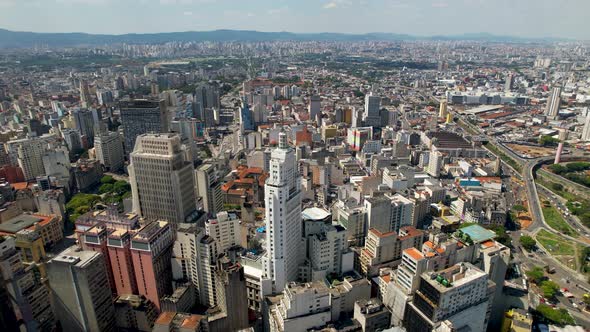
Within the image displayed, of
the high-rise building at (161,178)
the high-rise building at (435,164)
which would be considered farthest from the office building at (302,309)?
the high-rise building at (435,164)

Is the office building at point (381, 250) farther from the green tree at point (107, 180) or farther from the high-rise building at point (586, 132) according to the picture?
the high-rise building at point (586, 132)

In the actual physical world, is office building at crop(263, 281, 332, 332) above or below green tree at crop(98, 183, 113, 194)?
above

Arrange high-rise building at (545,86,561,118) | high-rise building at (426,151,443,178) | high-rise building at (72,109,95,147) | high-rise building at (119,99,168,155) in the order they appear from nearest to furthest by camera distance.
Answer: high-rise building at (426,151,443,178) < high-rise building at (119,99,168,155) < high-rise building at (72,109,95,147) < high-rise building at (545,86,561,118)

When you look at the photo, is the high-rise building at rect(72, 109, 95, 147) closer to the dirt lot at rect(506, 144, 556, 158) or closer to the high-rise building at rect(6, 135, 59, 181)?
the high-rise building at rect(6, 135, 59, 181)

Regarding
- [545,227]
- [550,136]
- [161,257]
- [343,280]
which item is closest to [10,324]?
[161,257]

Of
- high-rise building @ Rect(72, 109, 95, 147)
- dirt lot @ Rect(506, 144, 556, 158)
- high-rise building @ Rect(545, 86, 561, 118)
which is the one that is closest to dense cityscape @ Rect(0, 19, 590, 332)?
high-rise building @ Rect(72, 109, 95, 147)

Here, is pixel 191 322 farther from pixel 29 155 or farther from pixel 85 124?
pixel 85 124

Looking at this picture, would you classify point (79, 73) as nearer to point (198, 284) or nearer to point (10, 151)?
point (10, 151)
